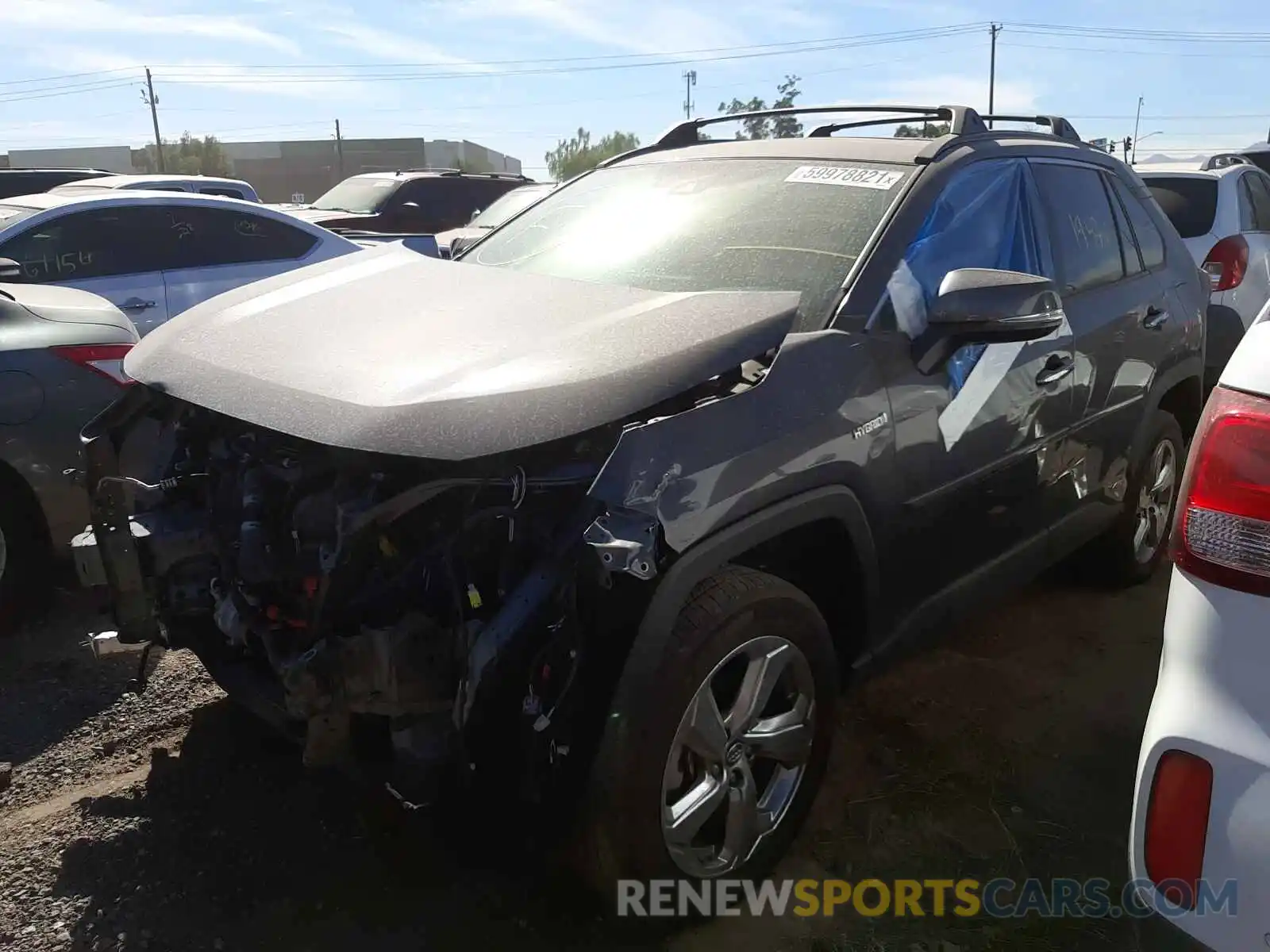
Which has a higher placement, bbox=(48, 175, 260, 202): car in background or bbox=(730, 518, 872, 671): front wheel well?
bbox=(48, 175, 260, 202): car in background

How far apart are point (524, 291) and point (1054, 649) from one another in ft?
8.40

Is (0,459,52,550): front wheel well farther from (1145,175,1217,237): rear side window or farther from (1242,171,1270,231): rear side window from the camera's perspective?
(1242,171,1270,231): rear side window

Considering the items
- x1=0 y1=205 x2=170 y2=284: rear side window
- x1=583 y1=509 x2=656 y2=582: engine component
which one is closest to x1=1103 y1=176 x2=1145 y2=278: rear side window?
x1=583 y1=509 x2=656 y2=582: engine component

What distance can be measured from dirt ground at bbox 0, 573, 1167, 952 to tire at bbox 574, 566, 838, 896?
20 centimetres

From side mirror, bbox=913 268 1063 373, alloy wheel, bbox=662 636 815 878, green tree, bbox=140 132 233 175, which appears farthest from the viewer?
green tree, bbox=140 132 233 175

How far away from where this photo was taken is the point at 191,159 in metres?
Result: 58.6

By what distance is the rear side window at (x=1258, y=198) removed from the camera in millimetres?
7863

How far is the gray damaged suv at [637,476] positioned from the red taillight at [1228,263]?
4.42 metres

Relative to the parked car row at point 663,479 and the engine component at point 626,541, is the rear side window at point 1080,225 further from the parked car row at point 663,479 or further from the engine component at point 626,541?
the engine component at point 626,541

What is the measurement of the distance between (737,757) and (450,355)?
3.83 ft

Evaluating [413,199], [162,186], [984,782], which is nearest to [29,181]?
[162,186]

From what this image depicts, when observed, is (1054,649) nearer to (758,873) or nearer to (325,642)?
(758,873)

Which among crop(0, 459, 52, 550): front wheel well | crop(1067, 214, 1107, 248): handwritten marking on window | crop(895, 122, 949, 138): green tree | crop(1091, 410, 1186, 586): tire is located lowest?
crop(1091, 410, 1186, 586): tire

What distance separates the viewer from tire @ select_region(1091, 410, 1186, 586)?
4.06 meters
